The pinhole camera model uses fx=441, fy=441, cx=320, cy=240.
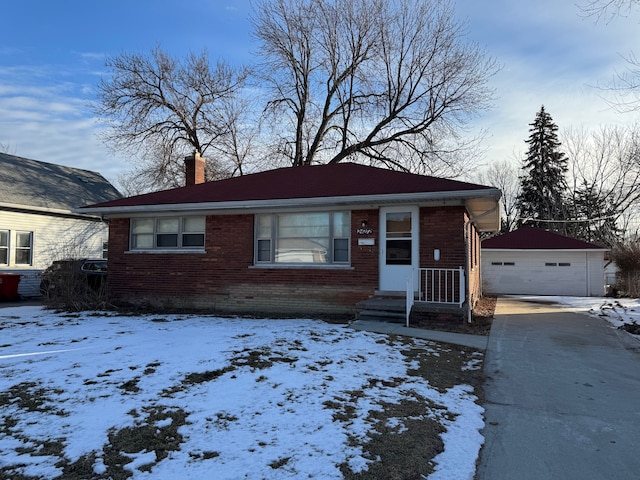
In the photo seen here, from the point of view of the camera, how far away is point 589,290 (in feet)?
69.9

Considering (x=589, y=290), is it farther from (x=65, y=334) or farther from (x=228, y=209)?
(x=65, y=334)

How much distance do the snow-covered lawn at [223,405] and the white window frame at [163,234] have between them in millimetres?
4863

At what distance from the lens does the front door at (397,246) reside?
34.0ft

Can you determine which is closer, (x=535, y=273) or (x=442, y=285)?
(x=442, y=285)

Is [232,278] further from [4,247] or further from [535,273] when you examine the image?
[535,273]

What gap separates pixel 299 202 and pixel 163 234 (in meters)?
4.48

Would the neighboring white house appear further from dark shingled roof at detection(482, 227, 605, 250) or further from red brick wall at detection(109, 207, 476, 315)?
dark shingled roof at detection(482, 227, 605, 250)

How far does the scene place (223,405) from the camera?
14.4ft

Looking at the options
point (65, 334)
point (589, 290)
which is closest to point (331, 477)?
point (65, 334)

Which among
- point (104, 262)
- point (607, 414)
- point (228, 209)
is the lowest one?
point (607, 414)

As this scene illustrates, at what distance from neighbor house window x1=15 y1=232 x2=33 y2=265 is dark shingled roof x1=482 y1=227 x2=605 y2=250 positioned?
20657 millimetres

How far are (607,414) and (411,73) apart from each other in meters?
21.7

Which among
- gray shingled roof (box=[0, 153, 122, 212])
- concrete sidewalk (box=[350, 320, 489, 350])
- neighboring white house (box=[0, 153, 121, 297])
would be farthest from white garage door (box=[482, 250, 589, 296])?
gray shingled roof (box=[0, 153, 122, 212])

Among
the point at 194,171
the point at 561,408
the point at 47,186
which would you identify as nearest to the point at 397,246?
the point at 561,408
